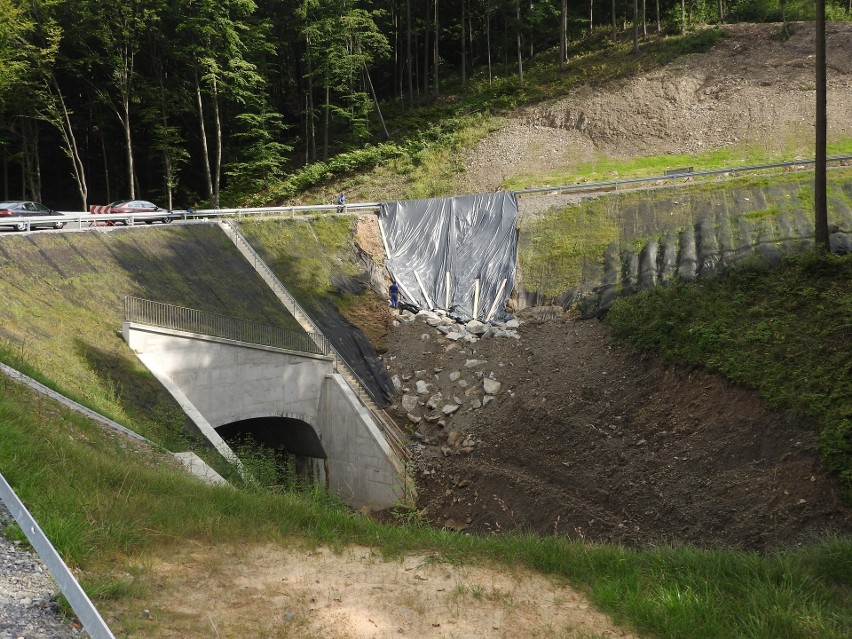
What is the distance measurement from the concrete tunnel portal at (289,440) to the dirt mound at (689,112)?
18507 mm

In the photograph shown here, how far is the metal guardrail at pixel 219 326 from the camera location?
1848 centimetres

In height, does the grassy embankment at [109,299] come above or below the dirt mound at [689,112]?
below

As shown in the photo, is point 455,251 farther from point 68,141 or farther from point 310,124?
point 68,141

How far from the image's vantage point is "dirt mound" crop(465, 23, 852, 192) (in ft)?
119

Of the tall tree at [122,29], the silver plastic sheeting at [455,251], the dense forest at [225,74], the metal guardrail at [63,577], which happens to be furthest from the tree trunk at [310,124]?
the metal guardrail at [63,577]

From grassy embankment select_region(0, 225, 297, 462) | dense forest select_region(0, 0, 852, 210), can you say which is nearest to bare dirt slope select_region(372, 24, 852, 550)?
grassy embankment select_region(0, 225, 297, 462)

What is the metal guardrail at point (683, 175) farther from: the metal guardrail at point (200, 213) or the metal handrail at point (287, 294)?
the metal handrail at point (287, 294)

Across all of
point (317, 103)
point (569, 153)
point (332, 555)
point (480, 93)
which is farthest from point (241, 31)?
point (332, 555)

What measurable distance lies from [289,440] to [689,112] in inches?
1133

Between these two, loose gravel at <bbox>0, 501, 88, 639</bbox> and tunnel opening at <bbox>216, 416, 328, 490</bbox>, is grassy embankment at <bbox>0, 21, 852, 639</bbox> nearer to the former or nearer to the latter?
loose gravel at <bbox>0, 501, 88, 639</bbox>

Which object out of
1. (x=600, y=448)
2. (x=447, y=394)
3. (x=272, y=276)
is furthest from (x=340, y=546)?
(x=272, y=276)

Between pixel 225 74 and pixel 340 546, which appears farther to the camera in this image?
pixel 225 74

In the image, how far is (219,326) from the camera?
64.6 feet

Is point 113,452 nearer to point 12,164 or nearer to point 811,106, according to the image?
point 811,106
